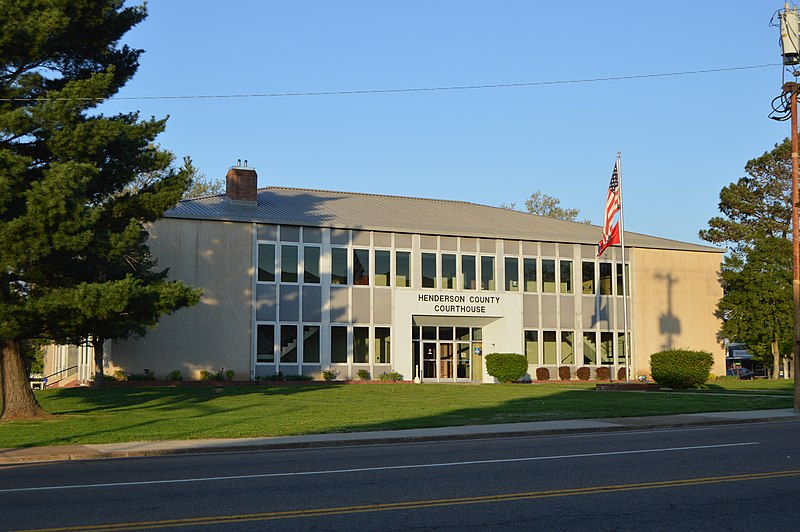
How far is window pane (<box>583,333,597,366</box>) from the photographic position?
48.2m

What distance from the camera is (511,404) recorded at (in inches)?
1076

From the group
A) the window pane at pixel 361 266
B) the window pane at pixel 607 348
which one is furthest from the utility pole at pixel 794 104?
the window pane at pixel 607 348

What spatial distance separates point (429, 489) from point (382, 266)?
34.2 meters

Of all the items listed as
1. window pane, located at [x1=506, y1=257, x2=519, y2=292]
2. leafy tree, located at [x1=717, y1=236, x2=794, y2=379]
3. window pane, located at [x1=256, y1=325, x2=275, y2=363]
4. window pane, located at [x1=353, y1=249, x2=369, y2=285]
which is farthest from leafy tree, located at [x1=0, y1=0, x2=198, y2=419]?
leafy tree, located at [x1=717, y1=236, x2=794, y2=379]

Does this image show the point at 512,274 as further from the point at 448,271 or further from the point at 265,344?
the point at 265,344

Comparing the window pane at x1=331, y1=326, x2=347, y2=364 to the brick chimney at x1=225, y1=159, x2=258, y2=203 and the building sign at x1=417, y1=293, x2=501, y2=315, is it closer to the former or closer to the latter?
the building sign at x1=417, y1=293, x2=501, y2=315

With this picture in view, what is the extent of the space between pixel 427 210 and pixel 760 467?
3999 centimetres

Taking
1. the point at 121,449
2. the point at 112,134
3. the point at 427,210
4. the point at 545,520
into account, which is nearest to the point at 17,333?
the point at 112,134

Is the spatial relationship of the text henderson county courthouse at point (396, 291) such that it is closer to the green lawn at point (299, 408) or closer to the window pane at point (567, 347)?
the window pane at point (567, 347)

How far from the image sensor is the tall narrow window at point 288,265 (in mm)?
42156

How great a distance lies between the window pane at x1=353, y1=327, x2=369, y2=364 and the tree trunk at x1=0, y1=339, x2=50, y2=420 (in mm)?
21098

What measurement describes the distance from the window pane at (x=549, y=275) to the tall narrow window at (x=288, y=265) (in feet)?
46.0

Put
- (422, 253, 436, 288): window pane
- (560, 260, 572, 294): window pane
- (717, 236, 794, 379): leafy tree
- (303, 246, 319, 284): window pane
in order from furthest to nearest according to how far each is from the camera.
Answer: (717, 236, 794, 379): leafy tree → (560, 260, 572, 294): window pane → (422, 253, 436, 288): window pane → (303, 246, 319, 284): window pane

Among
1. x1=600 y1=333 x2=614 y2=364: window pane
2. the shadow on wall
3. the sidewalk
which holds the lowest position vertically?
the sidewalk
